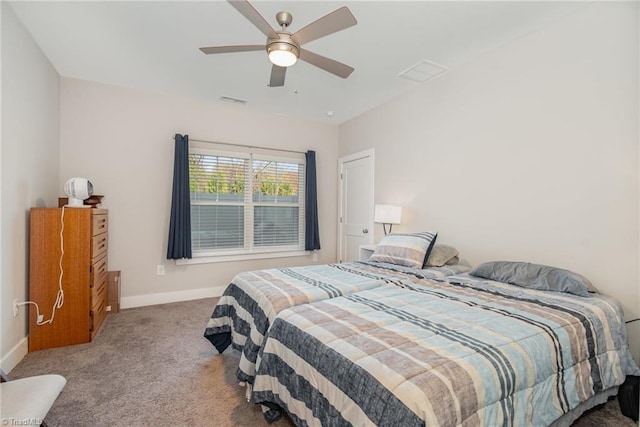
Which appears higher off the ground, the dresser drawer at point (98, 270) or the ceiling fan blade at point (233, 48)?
the ceiling fan blade at point (233, 48)

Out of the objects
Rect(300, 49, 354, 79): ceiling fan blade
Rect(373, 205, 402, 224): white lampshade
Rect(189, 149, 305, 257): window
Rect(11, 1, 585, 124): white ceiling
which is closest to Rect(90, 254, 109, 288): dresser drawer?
Rect(189, 149, 305, 257): window

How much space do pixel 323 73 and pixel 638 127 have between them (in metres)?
2.55

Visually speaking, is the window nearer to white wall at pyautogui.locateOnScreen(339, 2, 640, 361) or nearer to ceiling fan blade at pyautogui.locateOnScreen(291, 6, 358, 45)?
white wall at pyautogui.locateOnScreen(339, 2, 640, 361)

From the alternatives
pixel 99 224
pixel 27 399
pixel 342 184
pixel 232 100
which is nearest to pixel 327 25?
pixel 27 399

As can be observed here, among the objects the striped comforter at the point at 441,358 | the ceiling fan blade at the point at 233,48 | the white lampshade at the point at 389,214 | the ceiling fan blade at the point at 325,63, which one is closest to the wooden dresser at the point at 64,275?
the ceiling fan blade at the point at 233,48

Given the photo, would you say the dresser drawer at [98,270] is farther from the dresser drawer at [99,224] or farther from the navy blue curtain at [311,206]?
the navy blue curtain at [311,206]

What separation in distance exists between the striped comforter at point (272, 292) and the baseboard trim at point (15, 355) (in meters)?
1.38

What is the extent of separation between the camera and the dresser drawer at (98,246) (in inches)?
109

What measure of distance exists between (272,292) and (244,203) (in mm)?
2733

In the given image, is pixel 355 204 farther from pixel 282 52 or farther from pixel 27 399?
pixel 27 399

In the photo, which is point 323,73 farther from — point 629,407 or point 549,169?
point 629,407

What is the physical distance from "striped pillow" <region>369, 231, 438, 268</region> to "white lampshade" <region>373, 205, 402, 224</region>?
58 centimetres

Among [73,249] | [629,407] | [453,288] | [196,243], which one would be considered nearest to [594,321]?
[629,407]

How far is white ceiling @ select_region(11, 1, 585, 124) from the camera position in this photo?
2.22m
